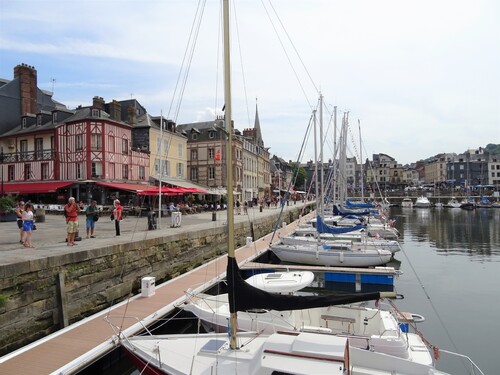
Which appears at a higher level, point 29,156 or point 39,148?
point 39,148

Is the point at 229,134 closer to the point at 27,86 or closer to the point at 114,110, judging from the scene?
the point at 114,110

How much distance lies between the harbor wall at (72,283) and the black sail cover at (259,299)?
16.9 feet

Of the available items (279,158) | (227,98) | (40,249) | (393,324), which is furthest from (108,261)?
(279,158)

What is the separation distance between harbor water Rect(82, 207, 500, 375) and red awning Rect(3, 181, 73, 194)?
23.2 m

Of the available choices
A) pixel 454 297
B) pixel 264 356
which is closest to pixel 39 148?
pixel 454 297

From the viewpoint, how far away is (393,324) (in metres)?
8.02

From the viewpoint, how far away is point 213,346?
6.87m

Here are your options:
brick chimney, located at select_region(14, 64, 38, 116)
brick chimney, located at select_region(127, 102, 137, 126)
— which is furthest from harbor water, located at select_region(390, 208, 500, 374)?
brick chimney, located at select_region(14, 64, 38, 116)

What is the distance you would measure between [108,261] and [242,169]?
41.0m

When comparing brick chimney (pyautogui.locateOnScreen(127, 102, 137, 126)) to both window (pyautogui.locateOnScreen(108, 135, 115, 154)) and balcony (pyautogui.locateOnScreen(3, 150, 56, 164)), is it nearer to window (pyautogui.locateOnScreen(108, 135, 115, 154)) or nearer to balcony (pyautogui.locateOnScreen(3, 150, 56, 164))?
window (pyautogui.locateOnScreen(108, 135, 115, 154))

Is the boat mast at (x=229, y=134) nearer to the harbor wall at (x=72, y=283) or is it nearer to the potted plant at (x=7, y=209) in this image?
the harbor wall at (x=72, y=283)

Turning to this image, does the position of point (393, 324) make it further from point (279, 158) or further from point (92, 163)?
point (279, 158)

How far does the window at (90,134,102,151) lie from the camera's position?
1176 inches

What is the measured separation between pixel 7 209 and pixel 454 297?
21849mm
